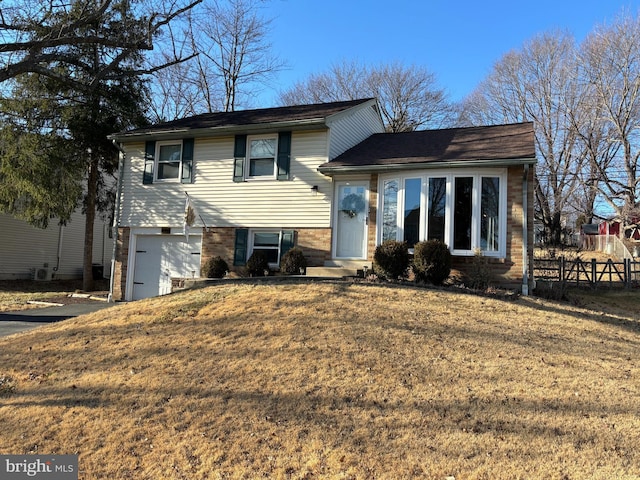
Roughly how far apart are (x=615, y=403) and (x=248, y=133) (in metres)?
11.1

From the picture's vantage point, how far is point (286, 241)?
40.6ft

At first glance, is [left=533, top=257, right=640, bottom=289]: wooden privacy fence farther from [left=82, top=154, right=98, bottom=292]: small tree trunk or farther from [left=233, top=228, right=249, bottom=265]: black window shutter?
[left=82, top=154, right=98, bottom=292]: small tree trunk

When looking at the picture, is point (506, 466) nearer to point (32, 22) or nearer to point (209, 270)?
point (209, 270)

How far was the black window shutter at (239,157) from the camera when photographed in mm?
13008

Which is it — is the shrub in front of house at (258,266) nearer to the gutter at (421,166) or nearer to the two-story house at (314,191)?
the two-story house at (314,191)

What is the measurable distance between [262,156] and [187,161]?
255 cm

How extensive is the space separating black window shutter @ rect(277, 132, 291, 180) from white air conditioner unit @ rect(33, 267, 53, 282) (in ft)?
49.5

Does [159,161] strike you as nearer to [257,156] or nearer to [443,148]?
[257,156]

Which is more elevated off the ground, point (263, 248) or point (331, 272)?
point (263, 248)

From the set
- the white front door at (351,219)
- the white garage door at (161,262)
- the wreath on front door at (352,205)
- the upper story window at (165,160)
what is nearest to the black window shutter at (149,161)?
the upper story window at (165,160)

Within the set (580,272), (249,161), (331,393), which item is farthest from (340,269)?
(580,272)

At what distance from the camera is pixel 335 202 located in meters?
12.1

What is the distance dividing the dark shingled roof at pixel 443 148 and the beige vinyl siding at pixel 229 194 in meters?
0.90

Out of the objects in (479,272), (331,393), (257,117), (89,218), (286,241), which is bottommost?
(331,393)
